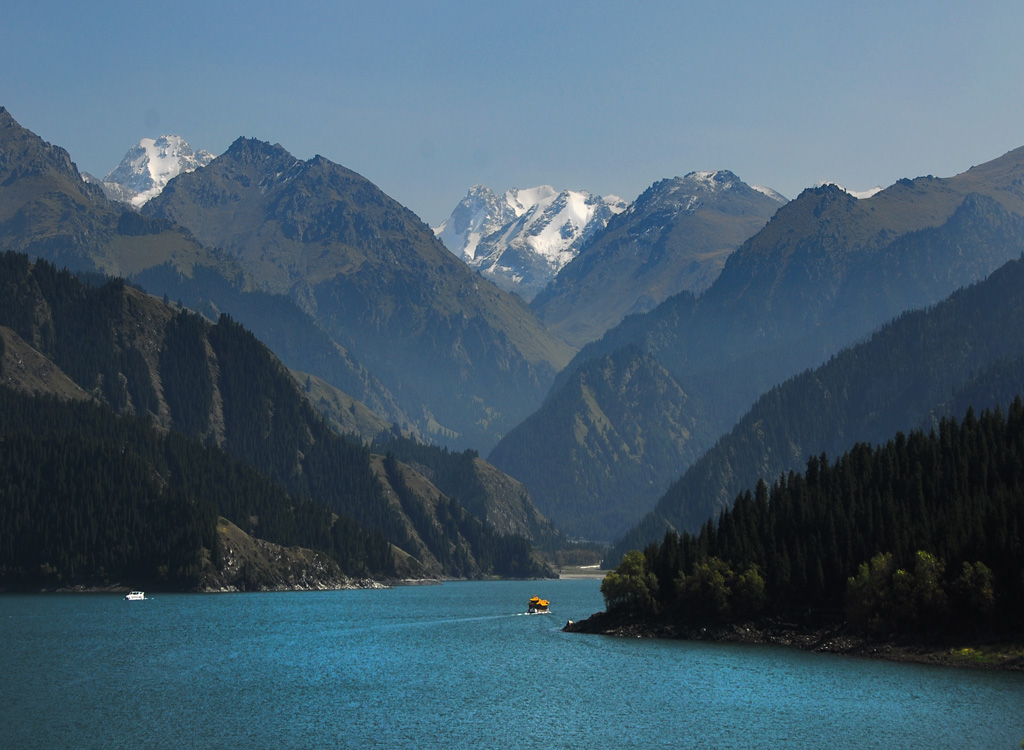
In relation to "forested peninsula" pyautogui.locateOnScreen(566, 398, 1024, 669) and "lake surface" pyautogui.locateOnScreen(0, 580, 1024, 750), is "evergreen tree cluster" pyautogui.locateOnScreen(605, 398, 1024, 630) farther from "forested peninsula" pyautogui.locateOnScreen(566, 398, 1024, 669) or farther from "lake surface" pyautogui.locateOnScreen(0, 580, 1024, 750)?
"lake surface" pyautogui.locateOnScreen(0, 580, 1024, 750)

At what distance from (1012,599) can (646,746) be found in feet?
199

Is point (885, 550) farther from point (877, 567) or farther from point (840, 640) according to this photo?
point (840, 640)

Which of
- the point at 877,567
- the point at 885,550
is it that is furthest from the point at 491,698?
the point at 885,550

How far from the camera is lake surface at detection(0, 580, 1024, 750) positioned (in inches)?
4555

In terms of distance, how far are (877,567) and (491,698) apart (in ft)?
184

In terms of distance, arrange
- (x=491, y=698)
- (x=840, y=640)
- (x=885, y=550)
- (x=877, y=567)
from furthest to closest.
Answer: (x=885, y=550)
(x=840, y=640)
(x=877, y=567)
(x=491, y=698)

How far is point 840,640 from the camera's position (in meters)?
164

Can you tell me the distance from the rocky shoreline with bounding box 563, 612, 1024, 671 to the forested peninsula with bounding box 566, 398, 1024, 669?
18 centimetres

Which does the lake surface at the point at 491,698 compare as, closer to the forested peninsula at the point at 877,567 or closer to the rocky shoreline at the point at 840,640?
the rocky shoreline at the point at 840,640

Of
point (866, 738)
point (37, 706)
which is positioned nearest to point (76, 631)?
point (37, 706)

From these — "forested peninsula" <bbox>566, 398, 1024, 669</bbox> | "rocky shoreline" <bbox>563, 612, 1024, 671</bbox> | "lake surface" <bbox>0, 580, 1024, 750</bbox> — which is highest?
"forested peninsula" <bbox>566, 398, 1024, 669</bbox>

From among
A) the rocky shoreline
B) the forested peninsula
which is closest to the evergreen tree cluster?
the forested peninsula

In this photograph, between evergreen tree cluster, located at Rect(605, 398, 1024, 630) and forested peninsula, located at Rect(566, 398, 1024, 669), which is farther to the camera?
evergreen tree cluster, located at Rect(605, 398, 1024, 630)

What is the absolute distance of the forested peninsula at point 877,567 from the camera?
15288 centimetres
